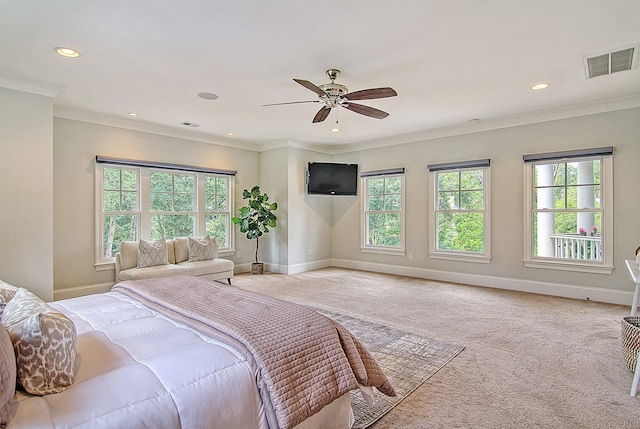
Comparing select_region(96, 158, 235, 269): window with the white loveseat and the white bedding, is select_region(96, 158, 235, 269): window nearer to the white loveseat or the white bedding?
the white loveseat

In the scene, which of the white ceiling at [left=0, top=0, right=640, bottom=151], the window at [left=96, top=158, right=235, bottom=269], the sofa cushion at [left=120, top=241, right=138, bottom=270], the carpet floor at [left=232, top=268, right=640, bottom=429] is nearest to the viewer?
the carpet floor at [left=232, top=268, right=640, bottom=429]

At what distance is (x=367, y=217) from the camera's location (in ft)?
23.6

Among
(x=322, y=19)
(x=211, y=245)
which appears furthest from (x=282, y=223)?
(x=322, y=19)

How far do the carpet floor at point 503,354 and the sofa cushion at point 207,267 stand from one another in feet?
2.06

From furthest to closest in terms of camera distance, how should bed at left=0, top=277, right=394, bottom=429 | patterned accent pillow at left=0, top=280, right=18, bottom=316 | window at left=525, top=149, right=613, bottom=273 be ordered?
window at left=525, top=149, right=613, bottom=273, patterned accent pillow at left=0, top=280, right=18, bottom=316, bed at left=0, top=277, right=394, bottom=429

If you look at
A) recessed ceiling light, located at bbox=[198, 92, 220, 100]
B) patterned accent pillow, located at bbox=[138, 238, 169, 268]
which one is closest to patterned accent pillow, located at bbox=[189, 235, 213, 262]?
patterned accent pillow, located at bbox=[138, 238, 169, 268]

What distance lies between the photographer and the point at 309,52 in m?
3.07

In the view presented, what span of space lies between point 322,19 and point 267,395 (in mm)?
2491

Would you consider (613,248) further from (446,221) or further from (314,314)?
(314,314)

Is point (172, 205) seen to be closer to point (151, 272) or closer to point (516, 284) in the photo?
point (151, 272)

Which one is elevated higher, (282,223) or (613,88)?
(613,88)

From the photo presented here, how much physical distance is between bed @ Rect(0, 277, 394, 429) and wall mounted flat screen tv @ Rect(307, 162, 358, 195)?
188 inches

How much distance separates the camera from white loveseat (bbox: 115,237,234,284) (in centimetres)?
471

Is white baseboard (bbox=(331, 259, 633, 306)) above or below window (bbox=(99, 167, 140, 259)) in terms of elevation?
below
